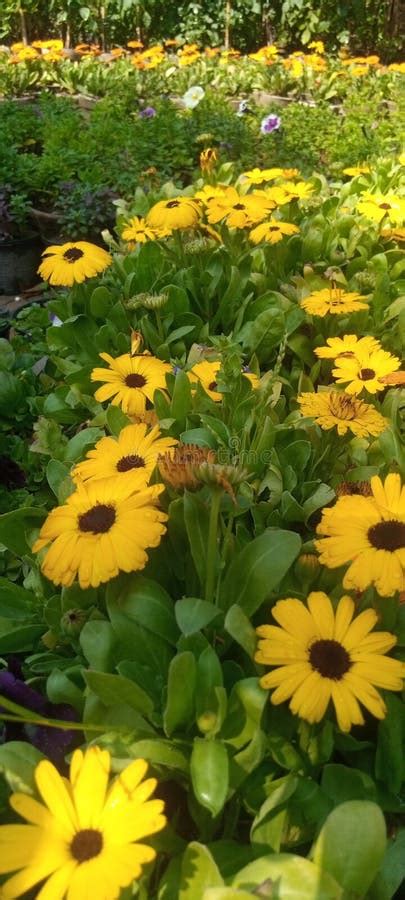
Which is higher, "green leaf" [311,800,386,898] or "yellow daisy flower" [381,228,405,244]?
"yellow daisy flower" [381,228,405,244]

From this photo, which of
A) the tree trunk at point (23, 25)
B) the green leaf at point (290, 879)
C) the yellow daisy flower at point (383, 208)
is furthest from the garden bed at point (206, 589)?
the tree trunk at point (23, 25)

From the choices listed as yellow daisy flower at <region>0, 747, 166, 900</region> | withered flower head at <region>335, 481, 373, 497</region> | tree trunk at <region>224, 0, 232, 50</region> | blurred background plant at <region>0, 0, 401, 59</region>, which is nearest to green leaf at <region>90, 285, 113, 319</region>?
withered flower head at <region>335, 481, 373, 497</region>

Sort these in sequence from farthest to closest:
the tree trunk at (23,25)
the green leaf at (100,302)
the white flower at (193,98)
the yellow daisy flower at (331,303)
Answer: the tree trunk at (23,25), the white flower at (193,98), the green leaf at (100,302), the yellow daisy flower at (331,303)

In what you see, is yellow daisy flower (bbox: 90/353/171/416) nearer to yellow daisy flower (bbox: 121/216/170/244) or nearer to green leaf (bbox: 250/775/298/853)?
yellow daisy flower (bbox: 121/216/170/244)

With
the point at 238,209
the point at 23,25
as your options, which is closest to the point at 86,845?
the point at 238,209

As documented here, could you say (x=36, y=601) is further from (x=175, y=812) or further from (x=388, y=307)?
(x=388, y=307)

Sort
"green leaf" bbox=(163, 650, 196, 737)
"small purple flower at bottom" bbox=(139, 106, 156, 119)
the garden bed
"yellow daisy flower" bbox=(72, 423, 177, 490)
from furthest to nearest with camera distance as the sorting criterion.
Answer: "small purple flower at bottom" bbox=(139, 106, 156, 119), "yellow daisy flower" bbox=(72, 423, 177, 490), "green leaf" bbox=(163, 650, 196, 737), the garden bed

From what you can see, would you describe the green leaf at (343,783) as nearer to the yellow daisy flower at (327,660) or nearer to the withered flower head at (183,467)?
the yellow daisy flower at (327,660)
